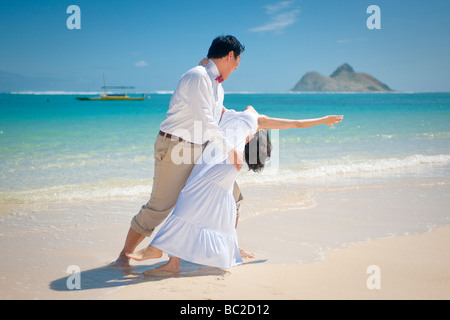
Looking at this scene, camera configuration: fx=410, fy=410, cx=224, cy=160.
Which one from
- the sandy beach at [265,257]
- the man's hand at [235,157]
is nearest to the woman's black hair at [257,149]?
the man's hand at [235,157]

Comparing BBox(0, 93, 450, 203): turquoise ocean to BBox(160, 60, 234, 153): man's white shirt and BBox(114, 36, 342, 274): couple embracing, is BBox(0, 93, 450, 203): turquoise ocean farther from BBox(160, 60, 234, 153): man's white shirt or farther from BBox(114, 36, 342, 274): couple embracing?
BBox(160, 60, 234, 153): man's white shirt

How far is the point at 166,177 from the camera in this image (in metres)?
Result: 3.04

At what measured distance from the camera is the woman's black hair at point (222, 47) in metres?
2.95

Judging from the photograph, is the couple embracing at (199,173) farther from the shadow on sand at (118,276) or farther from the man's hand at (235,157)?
the shadow on sand at (118,276)

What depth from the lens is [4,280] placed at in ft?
9.74

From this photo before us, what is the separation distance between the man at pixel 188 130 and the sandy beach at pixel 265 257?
53cm

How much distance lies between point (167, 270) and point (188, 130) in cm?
104

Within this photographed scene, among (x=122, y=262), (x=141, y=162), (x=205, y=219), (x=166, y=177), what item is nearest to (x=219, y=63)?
(x=166, y=177)

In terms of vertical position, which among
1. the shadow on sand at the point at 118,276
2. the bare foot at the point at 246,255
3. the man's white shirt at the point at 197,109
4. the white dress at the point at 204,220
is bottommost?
the shadow on sand at the point at 118,276

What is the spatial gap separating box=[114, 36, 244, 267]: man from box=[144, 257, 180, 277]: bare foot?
→ 0.29 meters

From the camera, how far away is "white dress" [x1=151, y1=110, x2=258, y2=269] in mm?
2928

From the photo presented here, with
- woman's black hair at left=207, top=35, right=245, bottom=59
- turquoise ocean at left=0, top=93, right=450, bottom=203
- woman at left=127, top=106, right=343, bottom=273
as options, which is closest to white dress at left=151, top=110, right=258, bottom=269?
woman at left=127, top=106, right=343, bottom=273

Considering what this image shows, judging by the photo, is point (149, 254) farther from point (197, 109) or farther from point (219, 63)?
point (219, 63)
